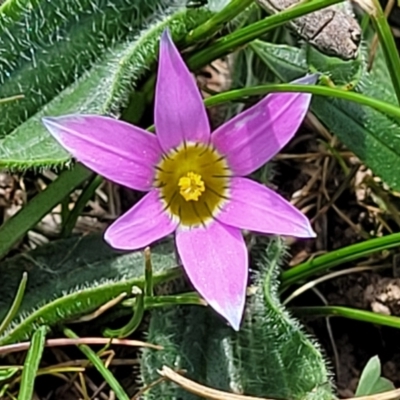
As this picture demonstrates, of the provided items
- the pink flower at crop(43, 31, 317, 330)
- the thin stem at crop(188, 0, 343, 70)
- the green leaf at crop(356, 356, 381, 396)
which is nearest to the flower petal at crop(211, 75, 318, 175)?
the pink flower at crop(43, 31, 317, 330)

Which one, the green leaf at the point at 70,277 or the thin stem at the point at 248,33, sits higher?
the thin stem at the point at 248,33

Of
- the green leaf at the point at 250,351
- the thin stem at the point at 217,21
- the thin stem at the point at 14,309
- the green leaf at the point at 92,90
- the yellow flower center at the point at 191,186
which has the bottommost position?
the green leaf at the point at 250,351

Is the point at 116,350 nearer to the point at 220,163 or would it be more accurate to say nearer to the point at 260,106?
the point at 220,163

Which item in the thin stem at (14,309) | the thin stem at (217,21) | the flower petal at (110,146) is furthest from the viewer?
the thin stem at (217,21)

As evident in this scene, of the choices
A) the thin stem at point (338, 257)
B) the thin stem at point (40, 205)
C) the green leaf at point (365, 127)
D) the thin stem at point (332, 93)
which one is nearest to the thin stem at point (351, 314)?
the thin stem at point (338, 257)

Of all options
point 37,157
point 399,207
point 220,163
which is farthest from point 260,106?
point 399,207

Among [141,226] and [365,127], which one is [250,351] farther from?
[365,127]

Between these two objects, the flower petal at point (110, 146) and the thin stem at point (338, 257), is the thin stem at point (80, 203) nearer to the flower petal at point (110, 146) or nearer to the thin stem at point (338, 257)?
the flower petal at point (110, 146)

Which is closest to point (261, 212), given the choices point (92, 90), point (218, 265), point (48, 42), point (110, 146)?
point (218, 265)
